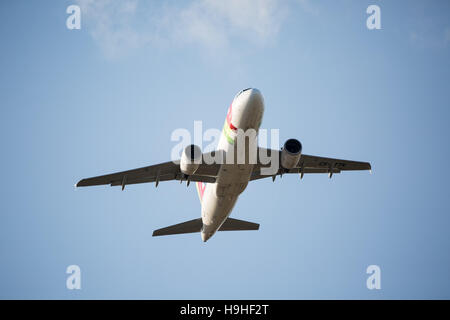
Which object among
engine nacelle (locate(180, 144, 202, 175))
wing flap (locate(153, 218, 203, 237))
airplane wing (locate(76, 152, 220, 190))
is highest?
engine nacelle (locate(180, 144, 202, 175))

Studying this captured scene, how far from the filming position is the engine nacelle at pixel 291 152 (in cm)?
2436

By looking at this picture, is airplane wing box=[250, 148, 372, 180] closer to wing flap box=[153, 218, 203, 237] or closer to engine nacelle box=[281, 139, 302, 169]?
engine nacelle box=[281, 139, 302, 169]

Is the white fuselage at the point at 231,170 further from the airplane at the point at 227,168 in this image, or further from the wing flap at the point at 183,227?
the wing flap at the point at 183,227

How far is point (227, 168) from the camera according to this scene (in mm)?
23859

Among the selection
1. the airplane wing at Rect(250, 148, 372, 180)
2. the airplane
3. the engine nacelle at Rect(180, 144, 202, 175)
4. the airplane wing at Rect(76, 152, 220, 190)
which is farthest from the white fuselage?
the airplane wing at Rect(250, 148, 372, 180)

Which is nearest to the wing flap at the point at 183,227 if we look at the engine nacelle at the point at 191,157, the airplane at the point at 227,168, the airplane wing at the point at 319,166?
the airplane at the point at 227,168

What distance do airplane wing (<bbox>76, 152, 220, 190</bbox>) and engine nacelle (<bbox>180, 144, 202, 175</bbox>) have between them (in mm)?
1989

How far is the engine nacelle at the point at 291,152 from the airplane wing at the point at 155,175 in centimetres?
383

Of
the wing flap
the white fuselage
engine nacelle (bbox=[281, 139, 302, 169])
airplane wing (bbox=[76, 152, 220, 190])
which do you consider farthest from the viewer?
the wing flap

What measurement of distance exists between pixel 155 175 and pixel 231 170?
5.44 m

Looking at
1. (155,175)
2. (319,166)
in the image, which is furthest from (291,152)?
(155,175)

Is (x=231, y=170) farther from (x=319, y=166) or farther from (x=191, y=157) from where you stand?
(x=319, y=166)

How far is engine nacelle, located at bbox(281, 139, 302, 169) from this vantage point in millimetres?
Answer: 24359

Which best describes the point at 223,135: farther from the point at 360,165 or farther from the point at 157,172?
the point at 360,165
